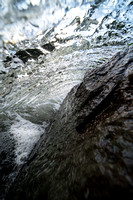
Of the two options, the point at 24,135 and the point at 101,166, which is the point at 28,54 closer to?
the point at 24,135

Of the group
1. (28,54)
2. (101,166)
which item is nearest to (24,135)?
(101,166)

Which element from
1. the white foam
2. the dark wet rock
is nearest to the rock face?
the white foam

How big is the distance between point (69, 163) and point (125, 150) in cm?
71

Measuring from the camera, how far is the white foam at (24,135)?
259 cm

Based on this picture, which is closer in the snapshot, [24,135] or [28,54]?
[24,135]

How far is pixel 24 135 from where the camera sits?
329cm

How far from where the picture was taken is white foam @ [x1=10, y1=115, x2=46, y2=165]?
2.59 metres

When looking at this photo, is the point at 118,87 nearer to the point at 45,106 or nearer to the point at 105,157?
the point at 105,157

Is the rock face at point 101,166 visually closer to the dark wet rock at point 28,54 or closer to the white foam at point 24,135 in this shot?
the white foam at point 24,135

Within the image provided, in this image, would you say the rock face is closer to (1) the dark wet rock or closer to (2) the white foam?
(2) the white foam

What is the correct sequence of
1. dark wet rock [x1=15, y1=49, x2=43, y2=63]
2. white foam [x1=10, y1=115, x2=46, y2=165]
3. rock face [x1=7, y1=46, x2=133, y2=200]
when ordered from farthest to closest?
dark wet rock [x1=15, y1=49, x2=43, y2=63] < white foam [x1=10, y1=115, x2=46, y2=165] < rock face [x1=7, y1=46, x2=133, y2=200]

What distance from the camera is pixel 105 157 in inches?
34.6

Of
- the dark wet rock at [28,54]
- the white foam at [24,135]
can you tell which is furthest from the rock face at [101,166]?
the dark wet rock at [28,54]

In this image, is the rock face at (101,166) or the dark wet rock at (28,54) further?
the dark wet rock at (28,54)
